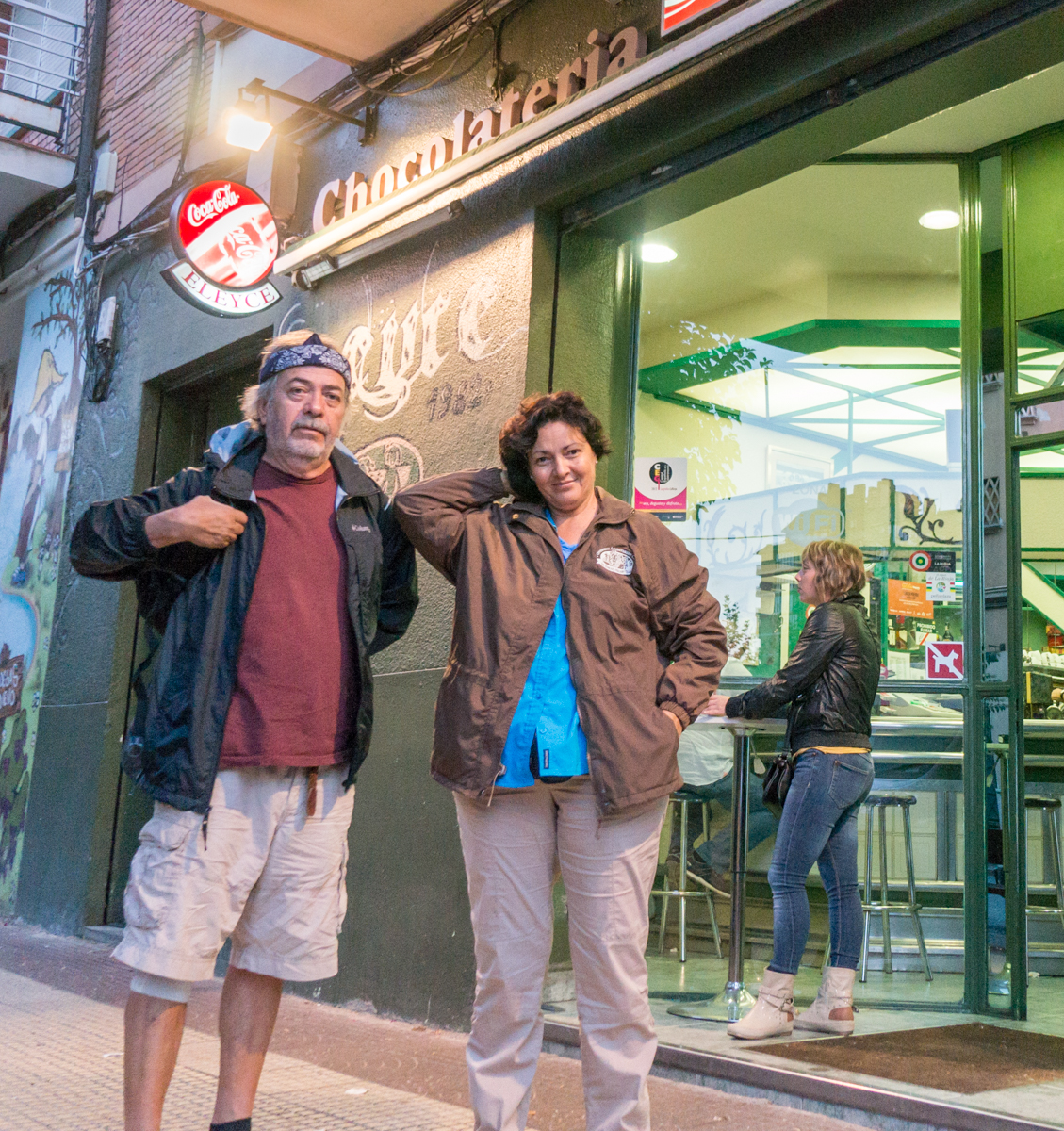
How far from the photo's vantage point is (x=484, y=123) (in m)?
5.58

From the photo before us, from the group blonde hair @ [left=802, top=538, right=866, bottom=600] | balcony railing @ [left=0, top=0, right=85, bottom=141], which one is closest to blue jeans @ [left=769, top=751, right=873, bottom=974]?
blonde hair @ [left=802, top=538, right=866, bottom=600]

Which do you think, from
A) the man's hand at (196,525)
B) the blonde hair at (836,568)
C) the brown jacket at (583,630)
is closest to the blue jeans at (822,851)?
the blonde hair at (836,568)

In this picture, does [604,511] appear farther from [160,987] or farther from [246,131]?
[246,131]

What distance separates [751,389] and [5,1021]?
4694 millimetres

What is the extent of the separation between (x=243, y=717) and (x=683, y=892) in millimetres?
3498

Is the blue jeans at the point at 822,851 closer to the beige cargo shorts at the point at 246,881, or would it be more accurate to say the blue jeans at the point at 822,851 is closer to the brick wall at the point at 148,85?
the beige cargo shorts at the point at 246,881

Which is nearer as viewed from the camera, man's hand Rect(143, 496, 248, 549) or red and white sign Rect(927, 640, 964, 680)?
man's hand Rect(143, 496, 248, 549)

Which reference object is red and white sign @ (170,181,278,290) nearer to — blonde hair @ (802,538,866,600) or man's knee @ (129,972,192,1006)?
blonde hair @ (802,538,866,600)

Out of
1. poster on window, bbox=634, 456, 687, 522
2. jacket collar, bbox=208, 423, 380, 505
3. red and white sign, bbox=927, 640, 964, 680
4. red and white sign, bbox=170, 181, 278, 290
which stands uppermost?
red and white sign, bbox=170, 181, 278, 290

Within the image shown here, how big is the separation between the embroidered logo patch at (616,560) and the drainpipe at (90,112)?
24.5ft

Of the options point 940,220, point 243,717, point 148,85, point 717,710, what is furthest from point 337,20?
point 243,717

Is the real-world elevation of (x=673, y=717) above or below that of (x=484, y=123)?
below

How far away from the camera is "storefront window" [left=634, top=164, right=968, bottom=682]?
19.7ft

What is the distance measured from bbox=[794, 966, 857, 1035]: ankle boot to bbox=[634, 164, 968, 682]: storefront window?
5.39ft
